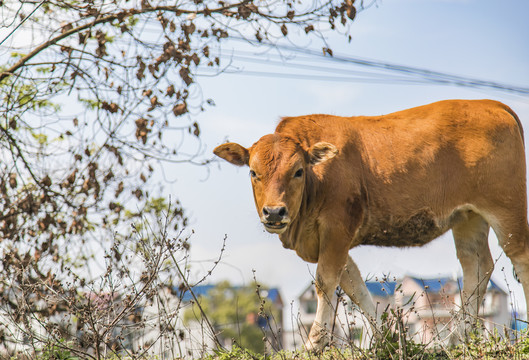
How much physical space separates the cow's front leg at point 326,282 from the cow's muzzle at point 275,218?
2.44 feet

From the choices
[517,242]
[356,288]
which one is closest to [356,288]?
[356,288]

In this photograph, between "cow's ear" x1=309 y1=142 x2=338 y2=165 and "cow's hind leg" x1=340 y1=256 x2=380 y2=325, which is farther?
"cow's hind leg" x1=340 y1=256 x2=380 y2=325

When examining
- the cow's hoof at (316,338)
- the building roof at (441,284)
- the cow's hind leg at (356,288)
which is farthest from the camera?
the cow's hind leg at (356,288)

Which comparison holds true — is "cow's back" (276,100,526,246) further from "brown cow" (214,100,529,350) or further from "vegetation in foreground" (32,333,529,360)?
"vegetation in foreground" (32,333,529,360)

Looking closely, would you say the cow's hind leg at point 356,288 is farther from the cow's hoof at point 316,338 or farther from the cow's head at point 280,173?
the cow's head at point 280,173

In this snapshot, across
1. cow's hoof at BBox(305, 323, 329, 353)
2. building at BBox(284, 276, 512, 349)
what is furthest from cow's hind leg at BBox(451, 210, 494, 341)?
cow's hoof at BBox(305, 323, 329, 353)

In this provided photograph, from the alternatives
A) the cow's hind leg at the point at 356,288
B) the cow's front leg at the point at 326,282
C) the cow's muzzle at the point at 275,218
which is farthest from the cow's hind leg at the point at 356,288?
the cow's muzzle at the point at 275,218

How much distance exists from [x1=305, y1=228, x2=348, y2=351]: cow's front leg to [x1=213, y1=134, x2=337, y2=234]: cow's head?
1.80ft

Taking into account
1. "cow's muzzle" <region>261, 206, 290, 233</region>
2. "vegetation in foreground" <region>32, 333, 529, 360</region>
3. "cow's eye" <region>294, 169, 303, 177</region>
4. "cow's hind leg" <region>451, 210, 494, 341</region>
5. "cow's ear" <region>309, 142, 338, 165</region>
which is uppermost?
"cow's ear" <region>309, 142, 338, 165</region>

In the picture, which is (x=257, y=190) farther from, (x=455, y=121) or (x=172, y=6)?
(x=172, y=6)

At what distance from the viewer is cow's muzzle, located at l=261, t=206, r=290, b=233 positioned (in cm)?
675

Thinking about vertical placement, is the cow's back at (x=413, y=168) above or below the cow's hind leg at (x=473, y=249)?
above

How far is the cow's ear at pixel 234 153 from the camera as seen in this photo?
755 centimetres

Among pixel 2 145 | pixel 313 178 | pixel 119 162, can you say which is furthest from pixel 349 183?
pixel 2 145
